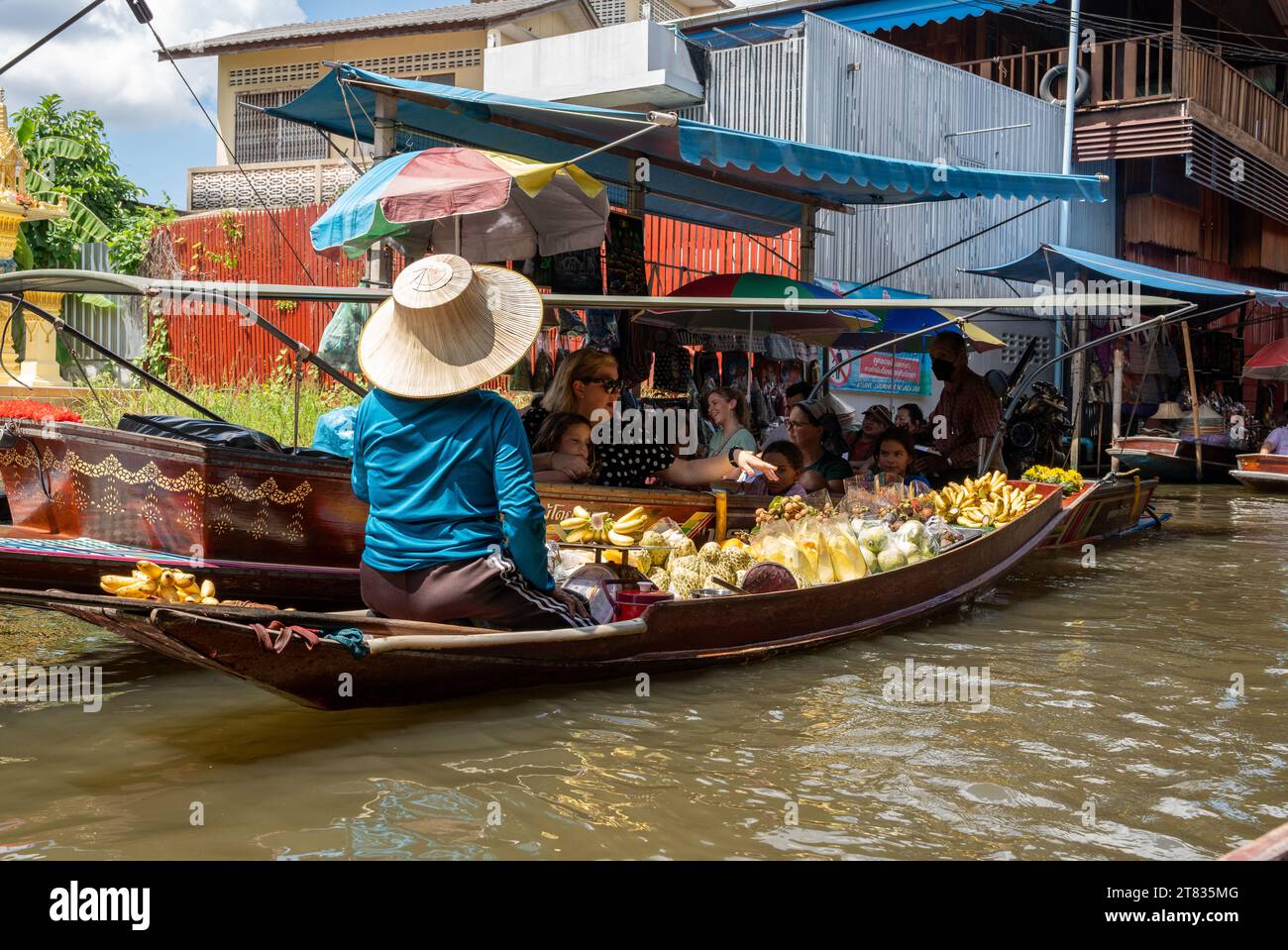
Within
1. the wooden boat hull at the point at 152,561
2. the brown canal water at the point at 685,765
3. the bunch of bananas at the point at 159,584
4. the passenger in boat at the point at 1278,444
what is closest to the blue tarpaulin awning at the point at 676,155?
the wooden boat hull at the point at 152,561

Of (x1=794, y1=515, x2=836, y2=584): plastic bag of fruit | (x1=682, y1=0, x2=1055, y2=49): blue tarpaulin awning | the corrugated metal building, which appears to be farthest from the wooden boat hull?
(x1=682, y1=0, x2=1055, y2=49): blue tarpaulin awning

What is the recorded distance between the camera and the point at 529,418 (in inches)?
269

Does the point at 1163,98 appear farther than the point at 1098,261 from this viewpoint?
Yes

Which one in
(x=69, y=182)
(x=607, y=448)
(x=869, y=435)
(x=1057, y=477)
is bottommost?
(x=1057, y=477)

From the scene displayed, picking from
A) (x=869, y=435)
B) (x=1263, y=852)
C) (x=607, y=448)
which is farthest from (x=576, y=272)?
(x=1263, y=852)

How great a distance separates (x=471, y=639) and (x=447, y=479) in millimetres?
595

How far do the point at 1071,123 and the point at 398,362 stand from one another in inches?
646

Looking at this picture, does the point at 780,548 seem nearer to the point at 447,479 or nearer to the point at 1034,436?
the point at 447,479

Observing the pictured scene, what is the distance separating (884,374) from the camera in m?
15.9

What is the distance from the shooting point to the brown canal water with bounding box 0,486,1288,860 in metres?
3.38

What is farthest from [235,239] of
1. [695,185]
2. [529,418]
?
[529,418]

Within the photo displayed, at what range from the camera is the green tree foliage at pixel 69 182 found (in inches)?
665
